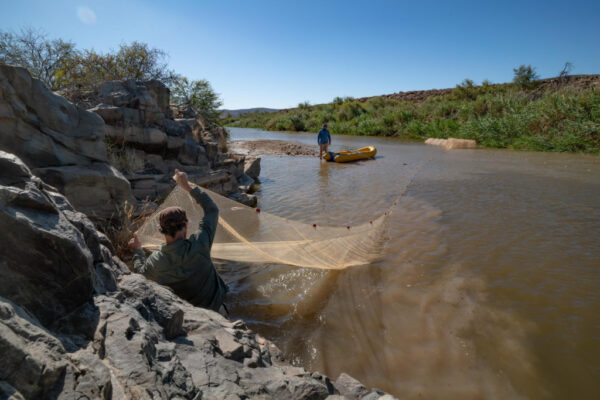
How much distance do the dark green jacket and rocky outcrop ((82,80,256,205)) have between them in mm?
3205

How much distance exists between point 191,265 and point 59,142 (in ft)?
8.90

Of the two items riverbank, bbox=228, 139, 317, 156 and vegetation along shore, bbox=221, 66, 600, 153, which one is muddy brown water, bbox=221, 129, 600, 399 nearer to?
riverbank, bbox=228, 139, 317, 156

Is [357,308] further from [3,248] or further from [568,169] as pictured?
[568,169]

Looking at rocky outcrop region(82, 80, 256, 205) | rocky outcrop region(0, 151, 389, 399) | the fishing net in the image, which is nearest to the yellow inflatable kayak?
rocky outcrop region(82, 80, 256, 205)

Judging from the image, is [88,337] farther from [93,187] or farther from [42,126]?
[42,126]

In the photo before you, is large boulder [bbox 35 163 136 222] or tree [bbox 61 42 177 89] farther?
→ tree [bbox 61 42 177 89]

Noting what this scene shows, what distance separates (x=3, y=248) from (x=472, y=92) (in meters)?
35.4

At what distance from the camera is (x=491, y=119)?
56.6ft

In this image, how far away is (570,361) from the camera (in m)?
2.43

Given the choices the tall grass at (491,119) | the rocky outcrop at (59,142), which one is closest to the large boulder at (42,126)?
the rocky outcrop at (59,142)

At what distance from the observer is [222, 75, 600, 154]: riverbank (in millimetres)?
13453

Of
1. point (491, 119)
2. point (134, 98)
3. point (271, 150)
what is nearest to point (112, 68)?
point (134, 98)

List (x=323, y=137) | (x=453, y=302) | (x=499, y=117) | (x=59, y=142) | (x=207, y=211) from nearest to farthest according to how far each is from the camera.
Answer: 1. (x=207, y=211)
2. (x=453, y=302)
3. (x=59, y=142)
4. (x=323, y=137)
5. (x=499, y=117)

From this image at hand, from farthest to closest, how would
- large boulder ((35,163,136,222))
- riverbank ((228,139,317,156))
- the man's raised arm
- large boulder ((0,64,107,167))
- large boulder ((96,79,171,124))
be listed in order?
riverbank ((228,139,317,156))
large boulder ((96,79,171,124))
large boulder ((35,163,136,222))
large boulder ((0,64,107,167))
the man's raised arm
